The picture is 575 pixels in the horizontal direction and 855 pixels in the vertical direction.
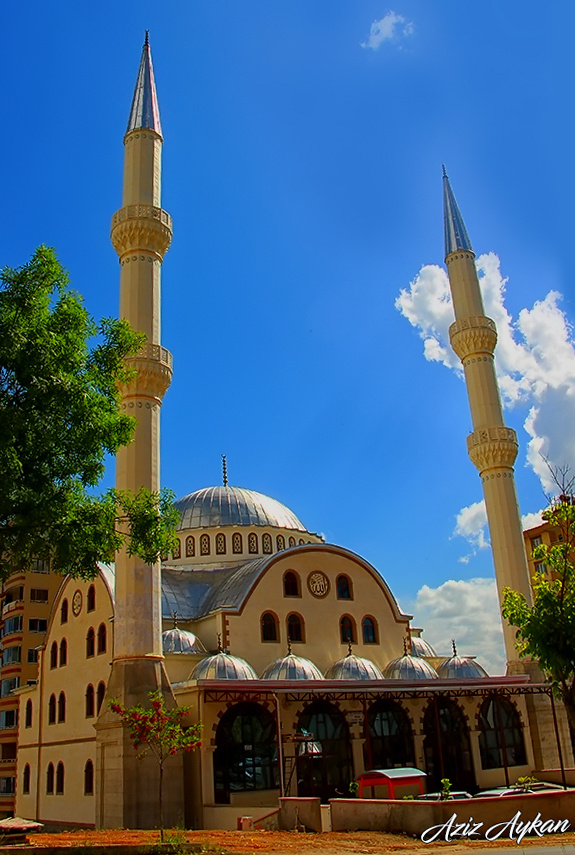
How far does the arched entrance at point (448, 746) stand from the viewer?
987 inches

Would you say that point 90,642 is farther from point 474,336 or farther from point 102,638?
point 474,336

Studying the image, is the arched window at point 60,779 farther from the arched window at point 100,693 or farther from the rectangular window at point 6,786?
the rectangular window at point 6,786

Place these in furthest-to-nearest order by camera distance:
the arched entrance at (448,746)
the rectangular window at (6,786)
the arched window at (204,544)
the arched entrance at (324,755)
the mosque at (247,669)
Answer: the rectangular window at (6,786) → the arched window at (204,544) → the arched entrance at (448,746) → the arched entrance at (324,755) → the mosque at (247,669)

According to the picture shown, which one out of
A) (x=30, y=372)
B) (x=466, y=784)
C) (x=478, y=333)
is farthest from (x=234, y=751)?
(x=478, y=333)

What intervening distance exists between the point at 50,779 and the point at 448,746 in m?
14.2

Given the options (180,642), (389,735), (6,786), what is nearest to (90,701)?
(180,642)

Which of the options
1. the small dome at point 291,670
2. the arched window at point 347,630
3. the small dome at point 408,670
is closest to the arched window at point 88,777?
the small dome at point 291,670

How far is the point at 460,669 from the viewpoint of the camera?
89.9 ft

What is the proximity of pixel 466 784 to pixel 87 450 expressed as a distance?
18.8 metres

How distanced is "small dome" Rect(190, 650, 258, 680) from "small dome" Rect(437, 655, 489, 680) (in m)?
7.45

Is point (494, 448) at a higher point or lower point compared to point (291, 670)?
higher

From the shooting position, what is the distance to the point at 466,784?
83.0ft

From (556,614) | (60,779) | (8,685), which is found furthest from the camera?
(8,685)

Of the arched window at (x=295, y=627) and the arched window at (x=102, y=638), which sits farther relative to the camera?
the arched window at (x=295, y=627)
